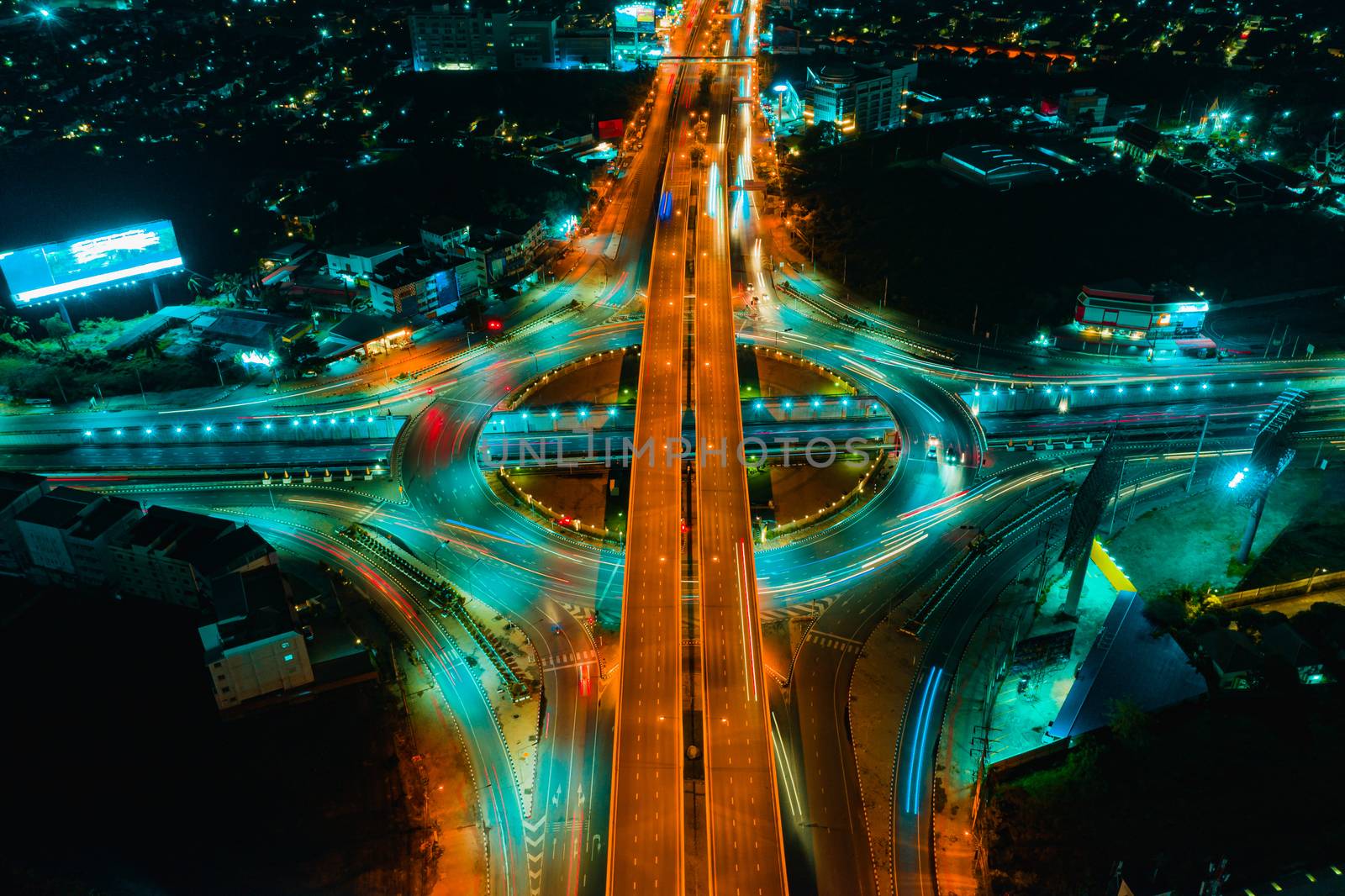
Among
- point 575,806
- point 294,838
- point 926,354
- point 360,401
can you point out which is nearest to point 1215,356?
point 926,354

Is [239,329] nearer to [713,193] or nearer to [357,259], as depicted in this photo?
[357,259]

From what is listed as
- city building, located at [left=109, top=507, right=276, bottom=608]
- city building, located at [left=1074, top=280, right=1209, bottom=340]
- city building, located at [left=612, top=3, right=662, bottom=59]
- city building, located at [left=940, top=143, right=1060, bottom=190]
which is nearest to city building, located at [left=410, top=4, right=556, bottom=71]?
city building, located at [left=612, top=3, right=662, bottom=59]

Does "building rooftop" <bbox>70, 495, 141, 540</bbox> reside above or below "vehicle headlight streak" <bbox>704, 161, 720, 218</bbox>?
below

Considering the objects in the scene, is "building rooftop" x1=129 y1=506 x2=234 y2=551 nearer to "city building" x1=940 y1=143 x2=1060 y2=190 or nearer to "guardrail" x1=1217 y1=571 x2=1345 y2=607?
"guardrail" x1=1217 y1=571 x2=1345 y2=607

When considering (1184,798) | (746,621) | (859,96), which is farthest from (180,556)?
(859,96)

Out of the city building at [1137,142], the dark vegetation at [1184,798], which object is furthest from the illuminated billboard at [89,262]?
the city building at [1137,142]
